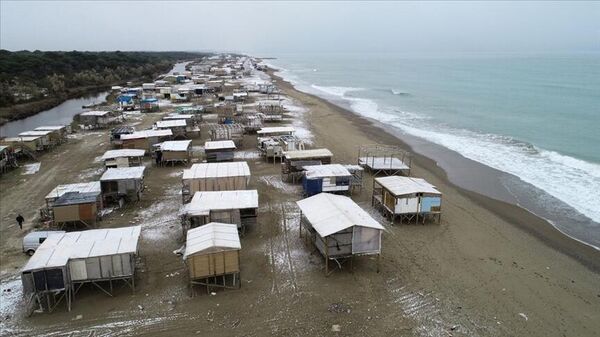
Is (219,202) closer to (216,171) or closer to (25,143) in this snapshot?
(216,171)

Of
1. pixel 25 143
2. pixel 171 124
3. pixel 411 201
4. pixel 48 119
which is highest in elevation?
pixel 171 124

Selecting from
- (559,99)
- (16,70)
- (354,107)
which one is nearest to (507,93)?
(559,99)

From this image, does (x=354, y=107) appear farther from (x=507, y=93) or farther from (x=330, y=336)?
(x=330, y=336)

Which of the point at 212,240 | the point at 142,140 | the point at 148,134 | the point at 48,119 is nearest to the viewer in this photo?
the point at 212,240

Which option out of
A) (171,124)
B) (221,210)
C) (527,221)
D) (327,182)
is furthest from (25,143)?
(527,221)

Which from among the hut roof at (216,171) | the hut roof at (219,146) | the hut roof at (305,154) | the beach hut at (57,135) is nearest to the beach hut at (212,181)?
the hut roof at (216,171)

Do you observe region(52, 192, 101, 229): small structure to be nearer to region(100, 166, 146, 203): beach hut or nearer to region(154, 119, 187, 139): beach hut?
region(100, 166, 146, 203): beach hut

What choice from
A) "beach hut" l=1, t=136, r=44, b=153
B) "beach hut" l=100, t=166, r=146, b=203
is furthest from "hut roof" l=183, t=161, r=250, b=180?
"beach hut" l=1, t=136, r=44, b=153

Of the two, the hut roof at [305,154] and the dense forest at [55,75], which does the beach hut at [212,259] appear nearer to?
the hut roof at [305,154]

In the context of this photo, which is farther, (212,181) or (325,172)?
(325,172)
